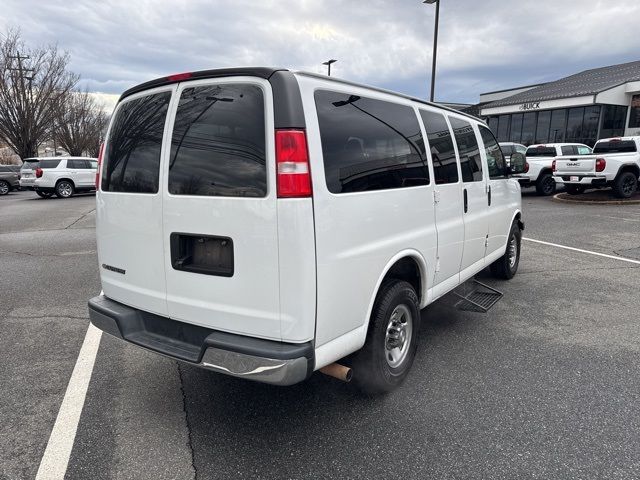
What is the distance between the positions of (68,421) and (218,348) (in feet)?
4.21

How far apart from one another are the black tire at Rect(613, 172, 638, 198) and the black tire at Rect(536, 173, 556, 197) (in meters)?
2.37

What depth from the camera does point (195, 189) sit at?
252cm

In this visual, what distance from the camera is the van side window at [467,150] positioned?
4.00 m

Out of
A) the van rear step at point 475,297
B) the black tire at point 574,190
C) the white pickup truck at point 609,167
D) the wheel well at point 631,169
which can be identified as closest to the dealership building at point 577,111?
the black tire at point 574,190

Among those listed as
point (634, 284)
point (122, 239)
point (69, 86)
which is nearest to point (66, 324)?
point (122, 239)

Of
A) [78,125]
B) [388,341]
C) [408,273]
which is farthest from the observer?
[78,125]

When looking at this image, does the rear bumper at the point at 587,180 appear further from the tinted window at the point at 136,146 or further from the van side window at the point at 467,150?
the tinted window at the point at 136,146

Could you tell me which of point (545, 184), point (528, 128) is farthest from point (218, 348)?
point (528, 128)

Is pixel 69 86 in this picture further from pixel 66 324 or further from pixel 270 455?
pixel 270 455

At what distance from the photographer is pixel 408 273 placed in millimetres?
3375

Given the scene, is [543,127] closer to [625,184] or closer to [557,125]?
[557,125]

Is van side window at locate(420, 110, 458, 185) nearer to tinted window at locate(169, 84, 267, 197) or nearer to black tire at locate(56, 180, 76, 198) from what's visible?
tinted window at locate(169, 84, 267, 197)

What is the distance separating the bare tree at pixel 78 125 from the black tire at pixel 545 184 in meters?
30.1

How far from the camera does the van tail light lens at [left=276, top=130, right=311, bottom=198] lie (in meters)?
2.23
